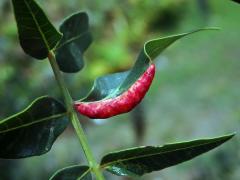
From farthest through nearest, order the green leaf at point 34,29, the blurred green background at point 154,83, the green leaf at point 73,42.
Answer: the blurred green background at point 154,83, the green leaf at point 73,42, the green leaf at point 34,29

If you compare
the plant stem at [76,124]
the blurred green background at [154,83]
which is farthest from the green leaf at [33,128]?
the blurred green background at [154,83]

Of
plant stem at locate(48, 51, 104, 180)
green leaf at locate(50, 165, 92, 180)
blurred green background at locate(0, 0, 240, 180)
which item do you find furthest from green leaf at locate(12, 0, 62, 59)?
blurred green background at locate(0, 0, 240, 180)

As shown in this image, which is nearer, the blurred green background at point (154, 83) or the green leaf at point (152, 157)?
the green leaf at point (152, 157)

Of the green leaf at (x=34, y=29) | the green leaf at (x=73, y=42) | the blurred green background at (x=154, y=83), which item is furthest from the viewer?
the blurred green background at (x=154, y=83)

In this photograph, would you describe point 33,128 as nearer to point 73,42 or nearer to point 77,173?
point 77,173

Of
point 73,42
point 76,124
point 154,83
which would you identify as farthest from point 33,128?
point 154,83

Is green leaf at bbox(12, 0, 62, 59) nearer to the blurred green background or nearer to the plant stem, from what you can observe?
the plant stem

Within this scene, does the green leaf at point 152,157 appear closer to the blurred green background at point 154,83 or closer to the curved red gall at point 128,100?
the curved red gall at point 128,100
